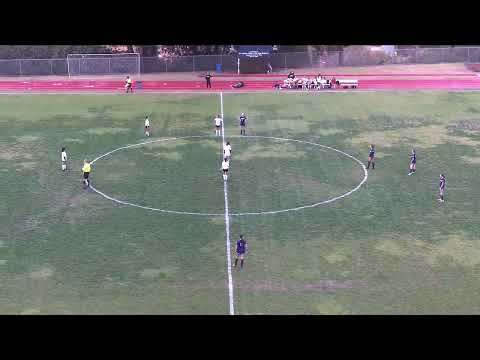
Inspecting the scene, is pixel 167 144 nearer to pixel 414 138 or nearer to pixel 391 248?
pixel 414 138

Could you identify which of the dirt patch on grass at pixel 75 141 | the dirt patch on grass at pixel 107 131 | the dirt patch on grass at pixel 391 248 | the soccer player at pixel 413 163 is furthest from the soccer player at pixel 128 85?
the dirt patch on grass at pixel 391 248

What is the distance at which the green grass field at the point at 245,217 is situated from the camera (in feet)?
89.9

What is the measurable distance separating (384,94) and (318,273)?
1508 inches

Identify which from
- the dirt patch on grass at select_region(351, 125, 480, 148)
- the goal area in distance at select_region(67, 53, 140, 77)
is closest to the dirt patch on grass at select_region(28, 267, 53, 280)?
the dirt patch on grass at select_region(351, 125, 480, 148)

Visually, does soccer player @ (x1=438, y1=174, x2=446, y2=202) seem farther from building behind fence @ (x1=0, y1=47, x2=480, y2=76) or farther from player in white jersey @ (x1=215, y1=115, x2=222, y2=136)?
building behind fence @ (x1=0, y1=47, x2=480, y2=76)

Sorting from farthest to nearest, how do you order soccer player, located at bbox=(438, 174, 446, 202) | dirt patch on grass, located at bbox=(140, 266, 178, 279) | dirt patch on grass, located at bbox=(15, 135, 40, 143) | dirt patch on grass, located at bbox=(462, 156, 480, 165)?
dirt patch on grass, located at bbox=(15, 135, 40, 143), dirt patch on grass, located at bbox=(462, 156, 480, 165), soccer player, located at bbox=(438, 174, 446, 202), dirt patch on grass, located at bbox=(140, 266, 178, 279)

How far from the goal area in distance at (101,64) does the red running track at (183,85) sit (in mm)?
3117

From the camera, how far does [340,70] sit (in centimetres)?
7762

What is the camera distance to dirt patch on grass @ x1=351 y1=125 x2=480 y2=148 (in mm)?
48000

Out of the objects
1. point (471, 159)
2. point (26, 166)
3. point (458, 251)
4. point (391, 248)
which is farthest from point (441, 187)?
point (26, 166)

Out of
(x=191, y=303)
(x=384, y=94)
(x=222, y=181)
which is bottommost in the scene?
(x=191, y=303)

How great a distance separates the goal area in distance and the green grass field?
18.1 meters

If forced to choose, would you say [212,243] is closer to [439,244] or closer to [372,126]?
[439,244]

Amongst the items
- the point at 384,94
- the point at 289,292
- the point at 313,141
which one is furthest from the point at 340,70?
the point at 289,292
